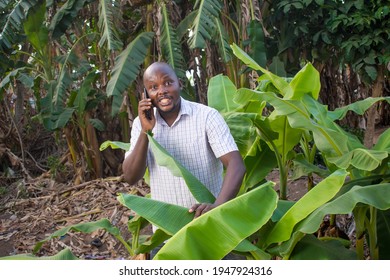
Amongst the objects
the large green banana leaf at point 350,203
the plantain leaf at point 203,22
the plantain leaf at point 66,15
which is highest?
the plantain leaf at point 66,15

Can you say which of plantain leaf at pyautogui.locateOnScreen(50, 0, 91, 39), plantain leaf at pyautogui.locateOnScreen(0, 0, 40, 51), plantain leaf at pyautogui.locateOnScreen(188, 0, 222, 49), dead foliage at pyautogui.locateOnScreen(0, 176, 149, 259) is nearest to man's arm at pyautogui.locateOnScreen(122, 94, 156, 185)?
dead foliage at pyautogui.locateOnScreen(0, 176, 149, 259)

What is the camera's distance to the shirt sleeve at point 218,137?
2576mm

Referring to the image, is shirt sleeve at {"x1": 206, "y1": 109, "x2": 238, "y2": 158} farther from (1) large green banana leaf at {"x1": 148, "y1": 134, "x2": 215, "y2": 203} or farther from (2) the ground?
(2) the ground

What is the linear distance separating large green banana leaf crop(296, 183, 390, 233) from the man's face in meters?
0.82

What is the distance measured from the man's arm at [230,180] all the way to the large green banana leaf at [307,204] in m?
0.29

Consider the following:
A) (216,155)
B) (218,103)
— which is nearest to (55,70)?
(218,103)

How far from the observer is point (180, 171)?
2.49 m

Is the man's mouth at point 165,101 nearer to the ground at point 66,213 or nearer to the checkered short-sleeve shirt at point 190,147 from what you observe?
the checkered short-sleeve shirt at point 190,147

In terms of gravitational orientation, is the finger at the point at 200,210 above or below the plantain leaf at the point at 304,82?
below

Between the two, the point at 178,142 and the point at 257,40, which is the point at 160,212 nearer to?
the point at 178,142

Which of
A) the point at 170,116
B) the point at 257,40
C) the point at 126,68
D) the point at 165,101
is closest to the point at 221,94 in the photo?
the point at 170,116

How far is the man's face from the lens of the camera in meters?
2.60

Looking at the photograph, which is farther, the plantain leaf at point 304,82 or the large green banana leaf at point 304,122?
the plantain leaf at point 304,82

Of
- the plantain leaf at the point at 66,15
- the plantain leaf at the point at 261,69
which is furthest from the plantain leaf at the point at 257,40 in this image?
the plantain leaf at the point at 261,69
